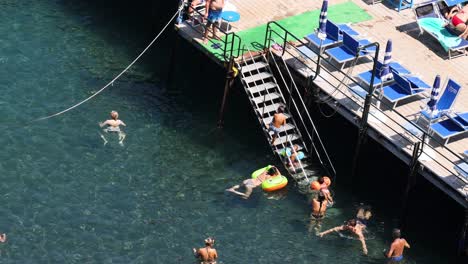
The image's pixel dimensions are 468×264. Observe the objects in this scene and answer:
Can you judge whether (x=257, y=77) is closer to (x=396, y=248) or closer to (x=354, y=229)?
(x=354, y=229)

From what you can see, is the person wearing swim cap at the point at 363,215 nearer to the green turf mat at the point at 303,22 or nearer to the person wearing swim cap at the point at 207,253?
the person wearing swim cap at the point at 207,253

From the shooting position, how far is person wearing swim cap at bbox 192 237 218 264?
159ft

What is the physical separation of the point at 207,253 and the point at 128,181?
19.0 ft

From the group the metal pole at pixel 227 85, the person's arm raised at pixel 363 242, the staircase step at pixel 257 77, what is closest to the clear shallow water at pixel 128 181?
the person's arm raised at pixel 363 242

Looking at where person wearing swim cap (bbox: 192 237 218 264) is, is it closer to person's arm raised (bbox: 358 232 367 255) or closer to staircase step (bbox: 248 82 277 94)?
person's arm raised (bbox: 358 232 367 255)

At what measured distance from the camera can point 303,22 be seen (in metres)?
57.1

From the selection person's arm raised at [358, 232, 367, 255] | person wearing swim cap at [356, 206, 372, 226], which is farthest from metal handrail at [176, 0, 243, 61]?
person's arm raised at [358, 232, 367, 255]

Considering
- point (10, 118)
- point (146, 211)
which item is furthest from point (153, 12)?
point (146, 211)

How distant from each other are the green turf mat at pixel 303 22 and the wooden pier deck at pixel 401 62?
31cm

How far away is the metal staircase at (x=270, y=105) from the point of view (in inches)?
2117

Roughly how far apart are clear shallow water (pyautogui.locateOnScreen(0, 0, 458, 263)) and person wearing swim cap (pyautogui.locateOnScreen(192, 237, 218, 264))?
0.68 m

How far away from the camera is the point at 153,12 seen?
6344cm

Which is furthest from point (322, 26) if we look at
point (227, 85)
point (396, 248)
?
point (396, 248)

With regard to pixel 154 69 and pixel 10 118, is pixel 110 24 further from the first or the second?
pixel 10 118
